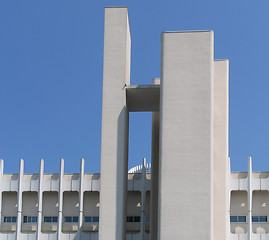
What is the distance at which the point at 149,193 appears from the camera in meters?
39.9

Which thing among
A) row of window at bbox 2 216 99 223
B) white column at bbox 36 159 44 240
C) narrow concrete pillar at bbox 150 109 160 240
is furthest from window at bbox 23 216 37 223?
narrow concrete pillar at bbox 150 109 160 240

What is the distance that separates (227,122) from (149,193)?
7460mm

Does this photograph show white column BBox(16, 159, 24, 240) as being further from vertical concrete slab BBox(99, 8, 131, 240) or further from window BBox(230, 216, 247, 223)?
window BBox(230, 216, 247, 223)

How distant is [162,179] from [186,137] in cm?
229

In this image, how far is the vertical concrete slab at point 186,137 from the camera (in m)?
31.1

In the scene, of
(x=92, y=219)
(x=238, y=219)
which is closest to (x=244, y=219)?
(x=238, y=219)

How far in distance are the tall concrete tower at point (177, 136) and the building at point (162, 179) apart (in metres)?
0.05

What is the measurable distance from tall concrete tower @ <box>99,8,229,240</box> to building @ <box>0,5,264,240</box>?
0.15 ft

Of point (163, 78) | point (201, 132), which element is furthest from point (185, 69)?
point (201, 132)

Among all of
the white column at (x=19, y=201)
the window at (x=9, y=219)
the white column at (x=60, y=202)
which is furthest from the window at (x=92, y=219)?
the window at (x=9, y=219)

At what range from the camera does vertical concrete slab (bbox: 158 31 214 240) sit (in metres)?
31.1

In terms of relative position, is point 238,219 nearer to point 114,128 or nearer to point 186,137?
point 186,137

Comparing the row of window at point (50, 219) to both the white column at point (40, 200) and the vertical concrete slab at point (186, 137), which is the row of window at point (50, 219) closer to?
the white column at point (40, 200)

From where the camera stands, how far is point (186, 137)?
31922mm
